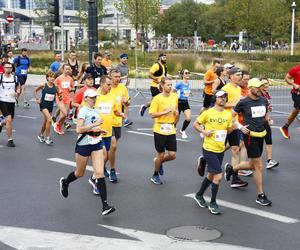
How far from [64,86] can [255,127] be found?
22.5 ft

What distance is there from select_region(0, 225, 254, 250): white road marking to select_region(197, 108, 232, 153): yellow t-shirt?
5.16 ft

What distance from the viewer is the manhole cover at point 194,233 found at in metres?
6.74

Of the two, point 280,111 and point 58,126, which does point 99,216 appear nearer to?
point 58,126

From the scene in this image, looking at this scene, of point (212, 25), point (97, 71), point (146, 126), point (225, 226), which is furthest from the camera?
point (212, 25)

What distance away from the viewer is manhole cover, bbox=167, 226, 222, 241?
6738 mm

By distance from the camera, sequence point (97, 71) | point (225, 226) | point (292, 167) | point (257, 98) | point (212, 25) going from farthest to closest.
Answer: point (212, 25)
point (97, 71)
point (292, 167)
point (257, 98)
point (225, 226)

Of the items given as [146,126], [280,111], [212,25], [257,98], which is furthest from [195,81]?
[212,25]

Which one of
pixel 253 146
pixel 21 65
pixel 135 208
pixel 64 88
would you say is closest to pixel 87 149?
pixel 135 208

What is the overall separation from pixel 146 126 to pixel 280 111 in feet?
17.5

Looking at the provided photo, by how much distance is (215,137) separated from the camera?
7781 mm

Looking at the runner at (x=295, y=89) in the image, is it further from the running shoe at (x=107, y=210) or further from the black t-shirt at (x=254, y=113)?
the running shoe at (x=107, y=210)

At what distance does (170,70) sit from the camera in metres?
34.7

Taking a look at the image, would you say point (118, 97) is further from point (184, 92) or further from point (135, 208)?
point (184, 92)

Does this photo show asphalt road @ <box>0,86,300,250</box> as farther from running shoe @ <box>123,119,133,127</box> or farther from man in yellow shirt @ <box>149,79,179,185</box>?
running shoe @ <box>123,119,133,127</box>
